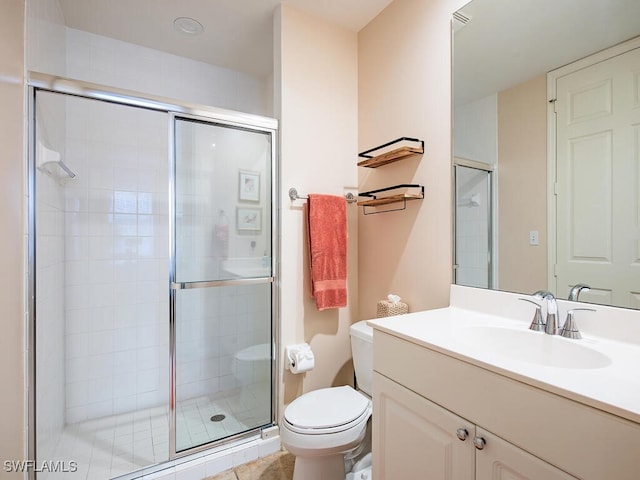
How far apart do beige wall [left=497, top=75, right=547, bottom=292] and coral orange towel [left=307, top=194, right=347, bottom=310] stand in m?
0.87

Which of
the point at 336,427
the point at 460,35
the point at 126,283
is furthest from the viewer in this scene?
the point at 126,283

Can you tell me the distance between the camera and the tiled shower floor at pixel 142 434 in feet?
5.45

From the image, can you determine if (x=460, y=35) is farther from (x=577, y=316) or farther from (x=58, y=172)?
(x=58, y=172)

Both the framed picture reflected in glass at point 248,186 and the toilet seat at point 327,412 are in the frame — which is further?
the framed picture reflected in glass at point 248,186

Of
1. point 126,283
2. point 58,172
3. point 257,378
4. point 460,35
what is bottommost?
point 257,378

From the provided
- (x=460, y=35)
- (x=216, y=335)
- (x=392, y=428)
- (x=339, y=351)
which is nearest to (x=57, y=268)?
Result: (x=216, y=335)

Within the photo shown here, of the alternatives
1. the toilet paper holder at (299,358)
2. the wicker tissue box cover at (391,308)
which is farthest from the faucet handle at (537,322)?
the toilet paper holder at (299,358)

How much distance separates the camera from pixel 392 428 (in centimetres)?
109

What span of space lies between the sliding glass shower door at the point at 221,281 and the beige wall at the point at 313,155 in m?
0.13

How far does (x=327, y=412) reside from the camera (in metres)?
1.43

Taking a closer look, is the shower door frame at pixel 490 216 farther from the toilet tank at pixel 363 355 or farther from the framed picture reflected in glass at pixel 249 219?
the framed picture reflected in glass at pixel 249 219

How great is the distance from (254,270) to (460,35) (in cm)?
159

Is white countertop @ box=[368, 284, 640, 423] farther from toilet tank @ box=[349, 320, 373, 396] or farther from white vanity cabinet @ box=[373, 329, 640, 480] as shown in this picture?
toilet tank @ box=[349, 320, 373, 396]

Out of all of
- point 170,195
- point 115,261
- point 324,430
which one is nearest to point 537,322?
point 324,430
